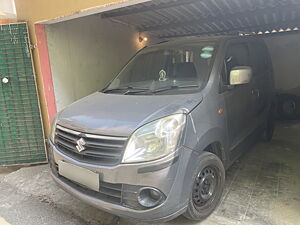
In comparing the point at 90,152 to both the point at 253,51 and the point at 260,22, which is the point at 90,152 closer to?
the point at 253,51

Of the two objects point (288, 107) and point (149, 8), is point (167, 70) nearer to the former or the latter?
point (149, 8)

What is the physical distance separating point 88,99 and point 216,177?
5.55ft

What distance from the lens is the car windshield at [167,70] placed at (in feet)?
8.34

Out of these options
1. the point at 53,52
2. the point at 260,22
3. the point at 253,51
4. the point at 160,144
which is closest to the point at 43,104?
the point at 53,52

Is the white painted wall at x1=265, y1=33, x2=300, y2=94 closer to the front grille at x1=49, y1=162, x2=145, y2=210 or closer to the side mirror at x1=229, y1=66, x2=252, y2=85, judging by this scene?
the side mirror at x1=229, y1=66, x2=252, y2=85

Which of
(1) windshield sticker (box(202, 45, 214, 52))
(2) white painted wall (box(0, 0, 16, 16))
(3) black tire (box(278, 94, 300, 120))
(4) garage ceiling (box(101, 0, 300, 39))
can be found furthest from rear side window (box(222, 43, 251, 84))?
(3) black tire (box(278, 94, 300, 120))

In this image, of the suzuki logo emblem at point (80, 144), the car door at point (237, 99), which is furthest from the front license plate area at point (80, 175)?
the car door at point (237, 99)

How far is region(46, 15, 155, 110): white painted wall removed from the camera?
12.8ft

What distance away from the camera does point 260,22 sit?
618cm

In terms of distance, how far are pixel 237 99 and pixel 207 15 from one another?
10.0ft

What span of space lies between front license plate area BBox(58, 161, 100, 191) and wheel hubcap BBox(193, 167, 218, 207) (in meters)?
0.91

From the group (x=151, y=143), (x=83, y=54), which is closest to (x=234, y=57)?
(x=151, y=143)

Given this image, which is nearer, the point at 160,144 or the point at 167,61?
the point at 160,144

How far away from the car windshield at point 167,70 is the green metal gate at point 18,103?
168 cm
